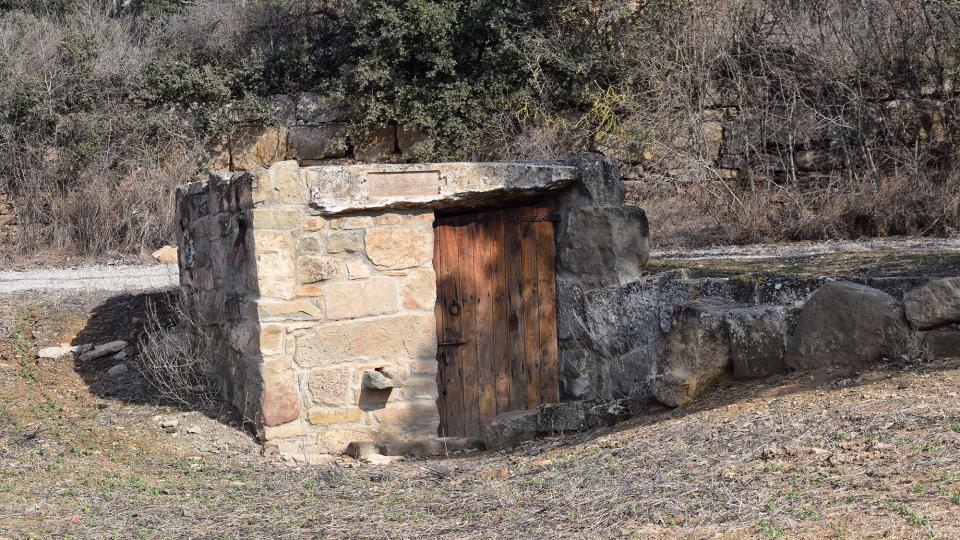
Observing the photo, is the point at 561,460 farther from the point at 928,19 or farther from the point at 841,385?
the point at 928,19

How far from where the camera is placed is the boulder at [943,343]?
4.50 m

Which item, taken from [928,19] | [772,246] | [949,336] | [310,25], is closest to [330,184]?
[949,336]

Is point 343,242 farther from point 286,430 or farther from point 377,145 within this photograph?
point 377,145

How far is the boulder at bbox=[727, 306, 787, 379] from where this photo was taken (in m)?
4.93

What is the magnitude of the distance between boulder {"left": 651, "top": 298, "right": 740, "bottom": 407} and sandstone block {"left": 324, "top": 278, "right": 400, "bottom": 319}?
172 centimetres

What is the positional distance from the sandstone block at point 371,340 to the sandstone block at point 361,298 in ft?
0.18

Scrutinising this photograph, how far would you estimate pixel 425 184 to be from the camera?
588cm

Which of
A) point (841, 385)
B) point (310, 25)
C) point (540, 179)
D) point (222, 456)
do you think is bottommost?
point (222, 456)

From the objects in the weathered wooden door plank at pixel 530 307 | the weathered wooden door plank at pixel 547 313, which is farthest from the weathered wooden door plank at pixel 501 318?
the weathered wooden door plank at pixel 547 313

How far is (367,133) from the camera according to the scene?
1326cm

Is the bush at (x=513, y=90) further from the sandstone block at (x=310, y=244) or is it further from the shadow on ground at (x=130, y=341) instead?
the sandstone block at (x=310, y=244)

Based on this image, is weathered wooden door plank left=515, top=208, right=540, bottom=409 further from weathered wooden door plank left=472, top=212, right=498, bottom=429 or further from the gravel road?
the gravel road

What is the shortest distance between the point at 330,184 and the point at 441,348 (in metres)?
1.37

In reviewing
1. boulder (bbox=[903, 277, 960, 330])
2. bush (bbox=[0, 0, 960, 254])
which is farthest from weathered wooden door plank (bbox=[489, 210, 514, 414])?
bush (bbox=[0, 0, 960, 254])
